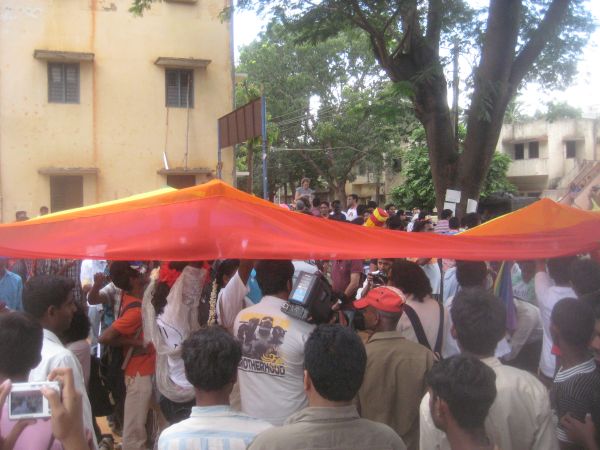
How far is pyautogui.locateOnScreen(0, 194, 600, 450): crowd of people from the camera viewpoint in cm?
216

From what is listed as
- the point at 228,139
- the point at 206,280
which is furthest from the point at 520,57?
the point at 228,139

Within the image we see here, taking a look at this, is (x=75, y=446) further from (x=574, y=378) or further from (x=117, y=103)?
(x=117, y=103)

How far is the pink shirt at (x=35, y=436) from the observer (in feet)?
6.70

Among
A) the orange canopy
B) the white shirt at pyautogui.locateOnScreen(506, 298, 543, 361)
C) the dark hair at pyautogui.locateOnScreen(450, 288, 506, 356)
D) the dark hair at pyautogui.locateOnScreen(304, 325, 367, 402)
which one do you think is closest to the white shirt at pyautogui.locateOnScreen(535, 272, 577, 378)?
the white shirt at pyautogui.locateOnScreen(506, 298, 543, 361)

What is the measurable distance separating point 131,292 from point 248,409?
1.58m

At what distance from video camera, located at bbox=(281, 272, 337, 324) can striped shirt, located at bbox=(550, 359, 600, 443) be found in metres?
1.19

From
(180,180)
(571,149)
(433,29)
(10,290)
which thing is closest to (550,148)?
(571,149)

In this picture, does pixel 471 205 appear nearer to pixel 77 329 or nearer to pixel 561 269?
pixel 561 269

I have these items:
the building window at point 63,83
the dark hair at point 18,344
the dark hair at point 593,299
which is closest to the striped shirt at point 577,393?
the dark hair at point 593,299

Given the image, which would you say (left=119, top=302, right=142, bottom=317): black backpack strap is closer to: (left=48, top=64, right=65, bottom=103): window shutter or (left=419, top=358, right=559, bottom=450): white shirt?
(left=419, top=358, right=559, bottom=450): white shirt

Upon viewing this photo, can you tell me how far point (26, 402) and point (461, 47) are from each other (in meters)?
9.21

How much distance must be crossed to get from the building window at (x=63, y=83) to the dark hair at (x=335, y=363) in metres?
14.8

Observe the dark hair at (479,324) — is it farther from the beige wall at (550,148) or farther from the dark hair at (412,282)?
the beige wall at (550,148)

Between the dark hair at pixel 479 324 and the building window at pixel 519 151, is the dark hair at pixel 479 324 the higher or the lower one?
the lower one
